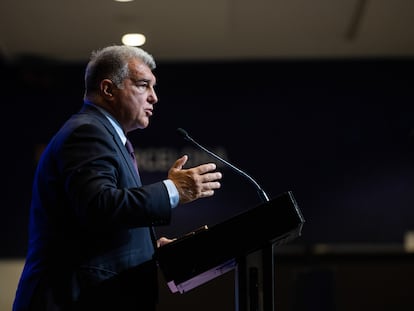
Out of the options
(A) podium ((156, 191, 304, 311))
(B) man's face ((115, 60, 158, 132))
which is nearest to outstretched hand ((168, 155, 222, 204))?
(A) podium ((156, 191, 304, 311))

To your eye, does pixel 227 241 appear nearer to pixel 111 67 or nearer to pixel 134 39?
pixel 111 67

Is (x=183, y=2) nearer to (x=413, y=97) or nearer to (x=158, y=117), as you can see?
(x=158, y=117)

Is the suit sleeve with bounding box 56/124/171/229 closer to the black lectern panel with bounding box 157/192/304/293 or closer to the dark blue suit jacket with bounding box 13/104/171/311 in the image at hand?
the dark blue suit jacket with bounding box 13/104/171/311

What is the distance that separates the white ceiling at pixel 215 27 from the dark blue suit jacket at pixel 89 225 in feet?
10.1

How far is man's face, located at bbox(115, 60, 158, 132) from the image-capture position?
2008mm

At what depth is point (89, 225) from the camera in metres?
1.69

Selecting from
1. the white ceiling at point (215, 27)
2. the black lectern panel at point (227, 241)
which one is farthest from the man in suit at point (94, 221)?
the white ceiling at point (215, 27)

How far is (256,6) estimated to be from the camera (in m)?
4.82

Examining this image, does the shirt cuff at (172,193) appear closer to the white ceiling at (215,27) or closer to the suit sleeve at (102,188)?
the suit sleeve at (102,188)

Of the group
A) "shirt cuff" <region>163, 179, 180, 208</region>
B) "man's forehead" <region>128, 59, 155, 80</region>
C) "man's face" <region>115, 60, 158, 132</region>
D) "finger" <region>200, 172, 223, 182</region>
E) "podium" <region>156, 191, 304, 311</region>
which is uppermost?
"man's forehead" <region>128, 59, 155, 80</region>

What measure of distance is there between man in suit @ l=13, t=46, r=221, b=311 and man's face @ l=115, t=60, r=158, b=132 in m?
0.16

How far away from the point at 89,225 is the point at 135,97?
46 cm

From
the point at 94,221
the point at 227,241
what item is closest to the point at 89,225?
the point at 94,221

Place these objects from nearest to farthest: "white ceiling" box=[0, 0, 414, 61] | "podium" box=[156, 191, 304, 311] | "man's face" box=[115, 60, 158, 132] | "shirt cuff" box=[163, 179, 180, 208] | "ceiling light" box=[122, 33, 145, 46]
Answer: "podium" box=[156, 191, 304, 311], "shirt cuff" box=[163, 179, 180, 208], "man's face" box=[115, 60, 158, 132], "white ceiling" box=[0, 0, 414, 61], "ceiling light" box=[122, 33, 145, 46]
